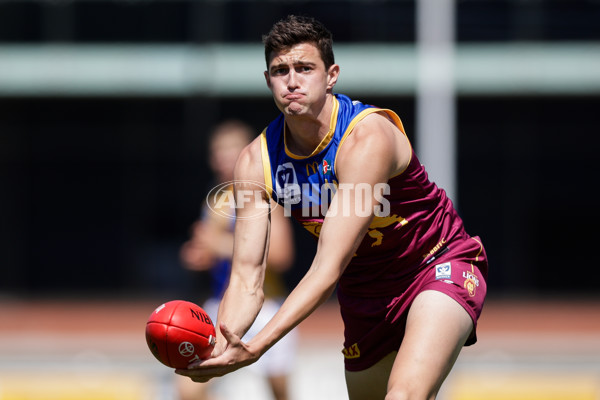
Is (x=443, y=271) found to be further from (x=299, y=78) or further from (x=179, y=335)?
(x=179, y=335)

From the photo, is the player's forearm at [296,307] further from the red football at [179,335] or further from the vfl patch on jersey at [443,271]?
the vfl patch on jersey at [443,271]

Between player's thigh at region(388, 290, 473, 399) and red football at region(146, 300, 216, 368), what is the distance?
34.8 inches

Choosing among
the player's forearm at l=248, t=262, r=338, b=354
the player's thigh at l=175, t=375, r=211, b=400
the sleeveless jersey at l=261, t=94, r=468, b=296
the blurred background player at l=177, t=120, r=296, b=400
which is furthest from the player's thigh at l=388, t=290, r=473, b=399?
the player's thigh at l=175, t=375, r=211, b=400

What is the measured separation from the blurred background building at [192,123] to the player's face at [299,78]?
14439 millimetres

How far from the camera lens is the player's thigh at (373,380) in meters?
4.81

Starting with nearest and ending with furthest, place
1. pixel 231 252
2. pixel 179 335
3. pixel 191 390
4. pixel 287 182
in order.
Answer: pixel 179 335 → pixel 287 182 → pixel 191 390 → pixel 231 252

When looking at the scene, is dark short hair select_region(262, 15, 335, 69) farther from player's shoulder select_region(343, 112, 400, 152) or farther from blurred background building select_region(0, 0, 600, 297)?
blurred background building select_region(0, 0, 600, 297)

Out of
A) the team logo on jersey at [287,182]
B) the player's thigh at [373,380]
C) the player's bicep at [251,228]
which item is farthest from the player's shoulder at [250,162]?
the player's thigh at [373,380]

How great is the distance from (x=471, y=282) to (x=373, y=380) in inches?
31.5

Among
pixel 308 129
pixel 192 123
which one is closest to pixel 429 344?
pixel 308 129

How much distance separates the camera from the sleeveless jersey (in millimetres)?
4363

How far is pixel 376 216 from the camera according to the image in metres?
4.44

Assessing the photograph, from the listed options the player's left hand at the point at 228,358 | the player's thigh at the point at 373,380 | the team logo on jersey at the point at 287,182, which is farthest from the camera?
the player's thigh at the point at 373,380

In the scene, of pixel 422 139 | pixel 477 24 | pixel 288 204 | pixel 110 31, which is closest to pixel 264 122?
pixel 110 31
